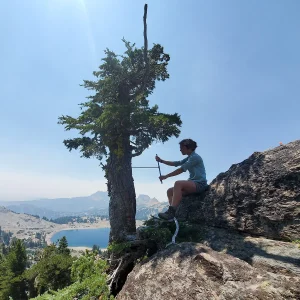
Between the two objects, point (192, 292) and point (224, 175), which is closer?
point (192, 292)

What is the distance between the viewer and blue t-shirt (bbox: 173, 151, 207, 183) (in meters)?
8.83

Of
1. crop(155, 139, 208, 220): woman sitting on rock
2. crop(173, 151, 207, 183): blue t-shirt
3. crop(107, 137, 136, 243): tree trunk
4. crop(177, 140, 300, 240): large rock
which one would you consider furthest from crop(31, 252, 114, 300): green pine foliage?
crop(173, 151, 207, 183): blue t-shirt

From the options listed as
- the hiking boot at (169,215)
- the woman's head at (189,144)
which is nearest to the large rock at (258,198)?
the hiking boot at (169,215)

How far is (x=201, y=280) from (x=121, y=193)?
630 centimetres

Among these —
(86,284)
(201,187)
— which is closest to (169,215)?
(201,187)

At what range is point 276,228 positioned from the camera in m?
6.33

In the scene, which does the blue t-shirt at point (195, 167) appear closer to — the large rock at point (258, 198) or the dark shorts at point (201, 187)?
the dark shorts at point (201, 187)

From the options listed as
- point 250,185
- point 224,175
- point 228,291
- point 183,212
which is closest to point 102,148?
point 183,212

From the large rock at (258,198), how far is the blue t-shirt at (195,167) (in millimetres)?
622

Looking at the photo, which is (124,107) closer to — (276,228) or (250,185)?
(250,185)

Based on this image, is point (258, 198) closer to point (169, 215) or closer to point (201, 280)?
point (169, 215)

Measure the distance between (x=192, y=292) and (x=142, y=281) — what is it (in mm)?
1269

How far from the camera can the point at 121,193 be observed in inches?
393

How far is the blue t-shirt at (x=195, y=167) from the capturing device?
883cm
